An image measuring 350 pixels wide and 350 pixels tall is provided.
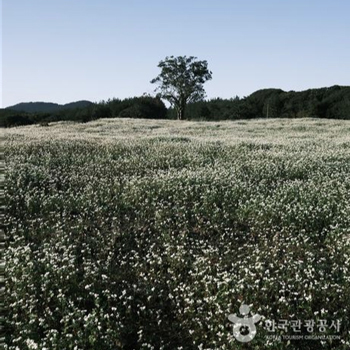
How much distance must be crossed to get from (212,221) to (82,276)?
4041 mm

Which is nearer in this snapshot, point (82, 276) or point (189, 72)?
point (82, 276)

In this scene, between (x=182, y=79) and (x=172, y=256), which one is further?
(x=182, y=79)

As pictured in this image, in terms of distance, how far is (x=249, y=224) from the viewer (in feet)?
37.3

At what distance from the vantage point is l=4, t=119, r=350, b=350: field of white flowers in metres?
6.77

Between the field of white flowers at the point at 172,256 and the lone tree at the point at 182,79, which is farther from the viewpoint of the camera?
the lone tree at the point at 182,79

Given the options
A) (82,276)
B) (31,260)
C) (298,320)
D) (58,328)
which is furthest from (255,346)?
(31,260)

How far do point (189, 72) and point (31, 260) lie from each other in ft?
228

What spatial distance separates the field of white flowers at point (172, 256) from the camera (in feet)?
22.2

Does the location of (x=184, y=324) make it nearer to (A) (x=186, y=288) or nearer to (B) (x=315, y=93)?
(A) (x=186, y=288)

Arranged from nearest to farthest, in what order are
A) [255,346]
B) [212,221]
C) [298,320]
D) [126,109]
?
1. [255,346]
2. [298,320]
3. [212,221]
4. [126,109]

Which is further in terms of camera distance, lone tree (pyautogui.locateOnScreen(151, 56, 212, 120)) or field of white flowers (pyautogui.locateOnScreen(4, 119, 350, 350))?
lone tree (pyautogui.locateOnScreen(151, 56, 212, 120))

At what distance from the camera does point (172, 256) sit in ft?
29.7

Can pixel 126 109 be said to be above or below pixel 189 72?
below

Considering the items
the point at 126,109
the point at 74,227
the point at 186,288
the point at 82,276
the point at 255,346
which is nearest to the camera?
the point at 255,346
